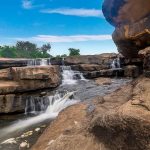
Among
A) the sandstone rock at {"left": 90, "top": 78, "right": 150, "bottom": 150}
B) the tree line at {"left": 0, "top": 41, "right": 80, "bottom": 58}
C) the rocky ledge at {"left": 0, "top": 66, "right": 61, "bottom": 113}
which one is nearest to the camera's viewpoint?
the sandstone rock at {"left": 90, "top": 78, "right": 150, "bottom": 150}

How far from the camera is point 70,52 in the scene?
6856 cm

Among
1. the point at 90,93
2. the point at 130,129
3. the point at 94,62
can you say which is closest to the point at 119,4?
the point at 130,129

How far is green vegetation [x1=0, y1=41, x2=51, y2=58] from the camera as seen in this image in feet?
263

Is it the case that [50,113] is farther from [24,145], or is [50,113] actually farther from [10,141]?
[24,145]

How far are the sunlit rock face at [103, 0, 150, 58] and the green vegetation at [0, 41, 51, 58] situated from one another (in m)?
65.8

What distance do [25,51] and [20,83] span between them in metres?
67.5

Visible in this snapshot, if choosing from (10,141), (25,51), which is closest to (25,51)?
(25,51)

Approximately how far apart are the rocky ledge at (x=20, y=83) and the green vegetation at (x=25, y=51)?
54.7 m

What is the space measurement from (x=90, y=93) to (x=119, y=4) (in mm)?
10523

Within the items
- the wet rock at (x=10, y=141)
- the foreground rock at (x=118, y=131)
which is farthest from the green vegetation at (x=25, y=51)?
the foreground rock at (x=118, y=131)

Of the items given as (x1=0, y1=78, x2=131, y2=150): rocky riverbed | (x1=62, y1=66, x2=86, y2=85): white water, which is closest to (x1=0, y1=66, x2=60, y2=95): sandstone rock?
(x1=0, y1=78, x2=131, y2=150): rocky riverbed

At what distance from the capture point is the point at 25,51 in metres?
86.8

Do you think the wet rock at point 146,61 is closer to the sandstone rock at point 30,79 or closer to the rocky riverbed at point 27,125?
the rocky riverbed at point 27,125

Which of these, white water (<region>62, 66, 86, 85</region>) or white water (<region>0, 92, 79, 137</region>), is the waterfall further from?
white water (<region>62, 66, 86, 85</region>)
